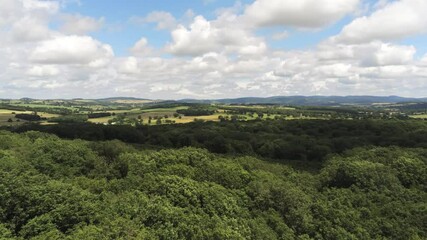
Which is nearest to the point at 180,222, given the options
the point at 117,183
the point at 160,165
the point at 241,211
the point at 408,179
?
the point at 241,211

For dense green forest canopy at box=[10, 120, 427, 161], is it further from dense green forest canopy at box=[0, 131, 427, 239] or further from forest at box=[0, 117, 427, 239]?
dense green forest canopy at box=[0, 131, 427, 239]

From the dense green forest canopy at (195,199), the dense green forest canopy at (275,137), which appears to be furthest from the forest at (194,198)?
the dense green forest canopy at (275,137)

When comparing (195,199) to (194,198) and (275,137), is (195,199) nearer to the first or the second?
(194,198)

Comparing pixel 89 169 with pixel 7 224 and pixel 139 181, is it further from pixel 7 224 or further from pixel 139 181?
pixel 7 224

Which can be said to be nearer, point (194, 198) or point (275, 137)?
point (194, 198)

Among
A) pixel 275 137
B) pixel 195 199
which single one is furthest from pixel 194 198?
pixel 275 137

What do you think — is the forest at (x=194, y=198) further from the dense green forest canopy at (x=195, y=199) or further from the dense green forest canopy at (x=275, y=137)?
the dense green forest canopy at (x=275, y=137)

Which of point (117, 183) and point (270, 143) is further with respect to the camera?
point (270, 143)

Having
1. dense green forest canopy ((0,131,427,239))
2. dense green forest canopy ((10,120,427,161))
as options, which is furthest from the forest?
dense green forest canopy ((10,120,427,161))
